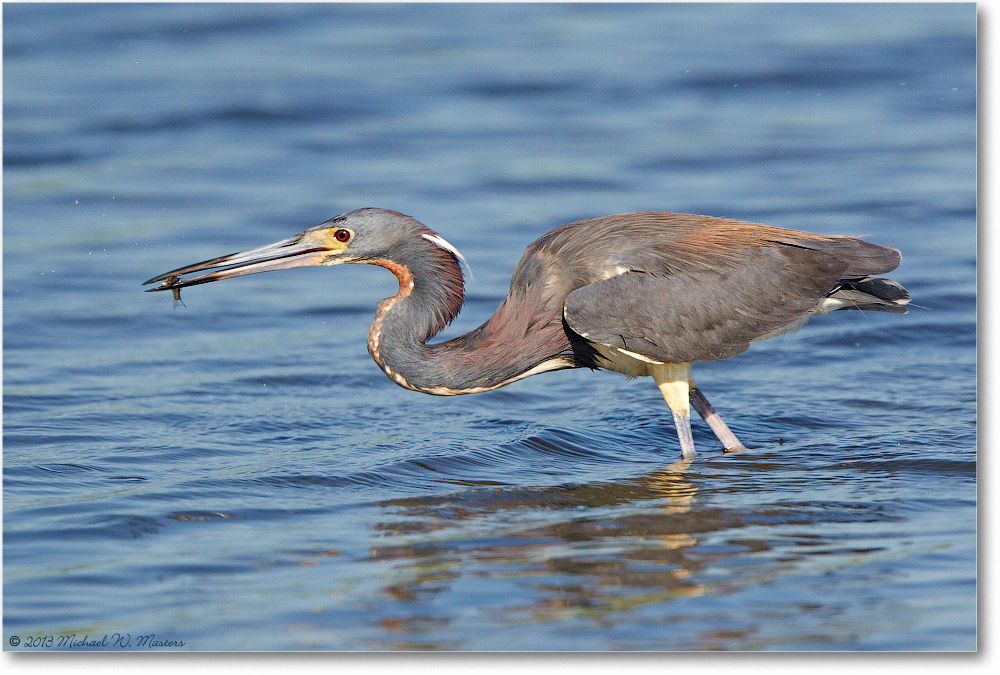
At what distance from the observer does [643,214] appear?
23.2ft

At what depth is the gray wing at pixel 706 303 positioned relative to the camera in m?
6.34

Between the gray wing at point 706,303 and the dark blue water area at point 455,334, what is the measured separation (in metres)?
0.71

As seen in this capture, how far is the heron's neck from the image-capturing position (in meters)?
6.52

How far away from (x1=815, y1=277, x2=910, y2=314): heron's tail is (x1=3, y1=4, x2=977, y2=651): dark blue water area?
31.9 inches

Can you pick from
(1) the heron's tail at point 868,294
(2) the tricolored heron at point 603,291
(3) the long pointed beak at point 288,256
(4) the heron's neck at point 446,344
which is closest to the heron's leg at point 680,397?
(2) the tricolored heron at point 603,291

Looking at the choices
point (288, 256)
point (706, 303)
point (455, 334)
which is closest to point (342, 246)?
point (288, 256)

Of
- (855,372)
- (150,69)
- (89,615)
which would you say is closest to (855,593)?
(89,615)

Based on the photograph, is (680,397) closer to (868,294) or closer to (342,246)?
(868,294)

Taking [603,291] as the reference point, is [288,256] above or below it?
above

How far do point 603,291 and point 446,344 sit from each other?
0.94 m

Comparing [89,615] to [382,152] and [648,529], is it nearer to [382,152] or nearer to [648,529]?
[648,529]

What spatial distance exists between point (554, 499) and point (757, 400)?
8.28 feet

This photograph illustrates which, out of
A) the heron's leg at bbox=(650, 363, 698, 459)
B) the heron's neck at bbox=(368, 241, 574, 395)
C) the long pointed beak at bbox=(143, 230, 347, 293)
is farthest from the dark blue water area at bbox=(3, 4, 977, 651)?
the long pointed beak at bbox=(143, 230, 347, 293)

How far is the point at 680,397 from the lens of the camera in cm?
679
